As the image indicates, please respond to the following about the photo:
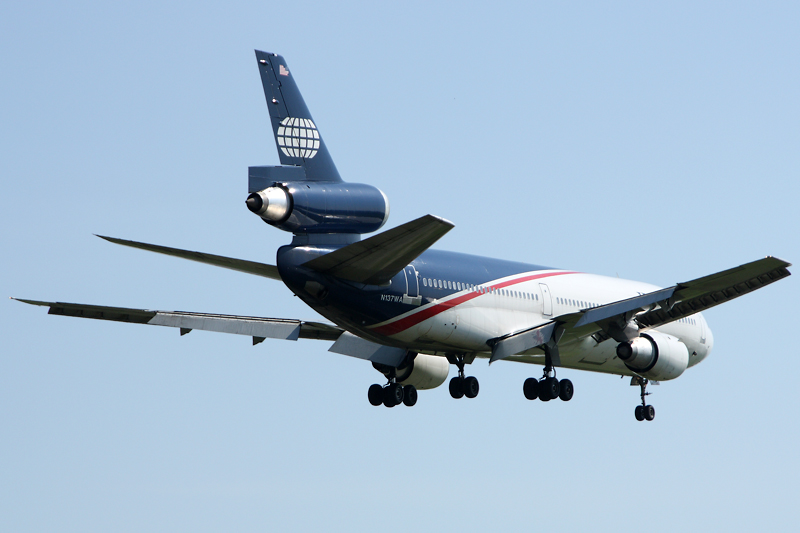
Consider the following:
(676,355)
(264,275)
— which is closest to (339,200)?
(264,275)

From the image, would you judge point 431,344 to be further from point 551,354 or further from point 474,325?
point 551,354

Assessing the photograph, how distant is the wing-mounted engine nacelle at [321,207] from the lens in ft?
75.2

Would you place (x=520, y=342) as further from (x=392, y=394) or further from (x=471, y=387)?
(x=392, y=394)

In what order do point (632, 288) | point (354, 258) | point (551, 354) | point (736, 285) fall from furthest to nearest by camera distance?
point (632, 288), point (551, 354), point (736, 285), point (354, 258)

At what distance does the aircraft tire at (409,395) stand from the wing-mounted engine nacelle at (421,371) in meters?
0.70

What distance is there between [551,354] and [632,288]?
7.58 meters

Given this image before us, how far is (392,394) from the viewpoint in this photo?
30625 mm

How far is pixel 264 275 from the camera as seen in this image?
1050 inches

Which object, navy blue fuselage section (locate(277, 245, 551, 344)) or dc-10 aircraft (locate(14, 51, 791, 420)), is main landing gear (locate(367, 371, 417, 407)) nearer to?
dc-10 aircraft (locate(14, 51, 791, 420))

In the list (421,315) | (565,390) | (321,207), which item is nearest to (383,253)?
(321,207)

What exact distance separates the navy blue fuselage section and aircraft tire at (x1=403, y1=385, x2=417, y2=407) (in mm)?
4235

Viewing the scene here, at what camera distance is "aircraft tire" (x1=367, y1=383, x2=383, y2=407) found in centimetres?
3075

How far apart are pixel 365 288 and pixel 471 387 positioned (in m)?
5.96

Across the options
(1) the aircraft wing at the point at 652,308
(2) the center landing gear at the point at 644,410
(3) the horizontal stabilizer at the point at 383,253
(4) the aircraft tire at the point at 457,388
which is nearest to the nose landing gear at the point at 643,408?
(2) the center landing gear at the point at 644,410
